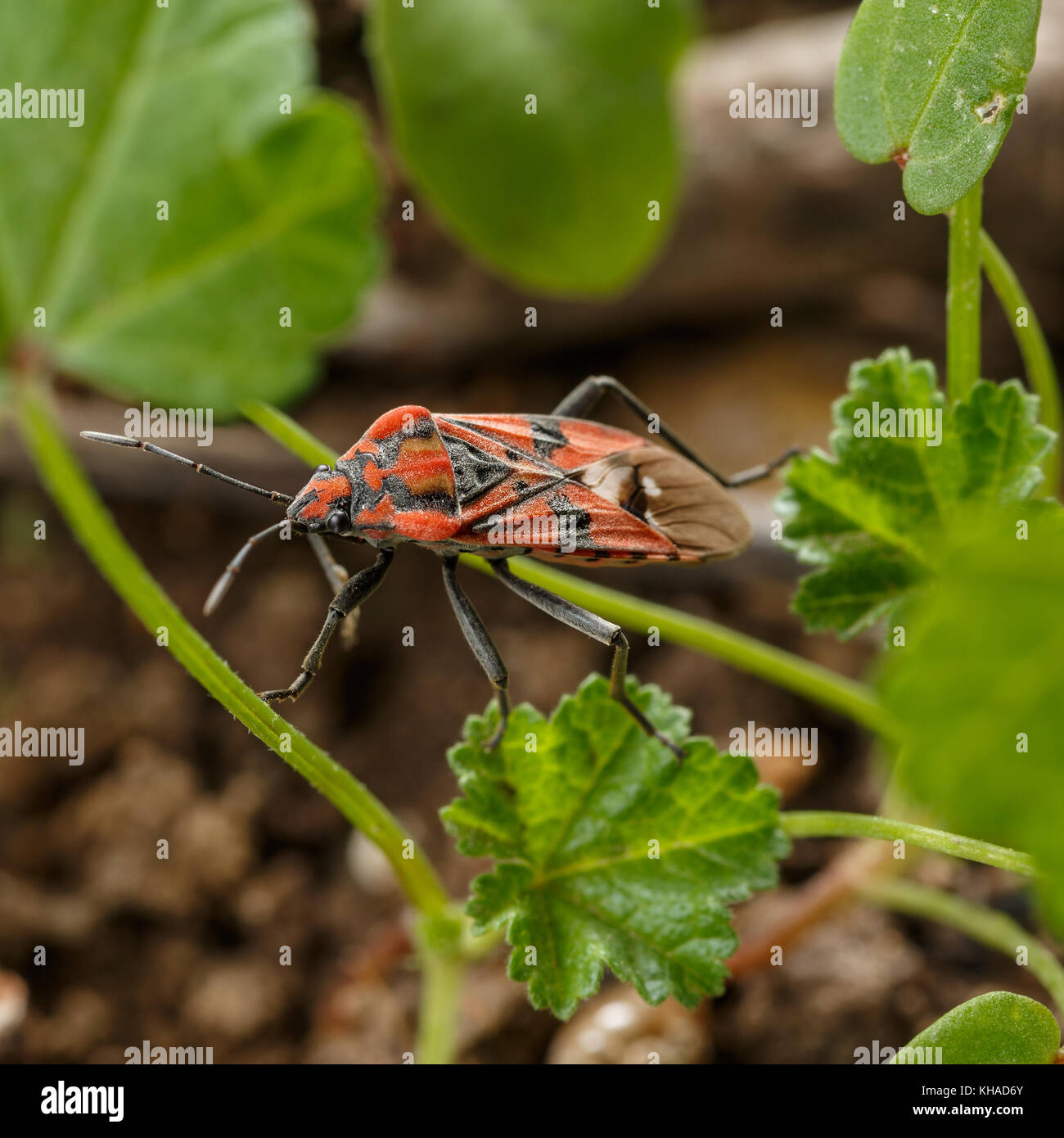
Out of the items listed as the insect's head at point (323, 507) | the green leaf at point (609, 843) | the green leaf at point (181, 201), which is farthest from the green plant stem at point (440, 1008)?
the green leaf at point (181, 201)

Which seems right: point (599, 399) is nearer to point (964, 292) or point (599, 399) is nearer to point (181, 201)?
point (964, 292)

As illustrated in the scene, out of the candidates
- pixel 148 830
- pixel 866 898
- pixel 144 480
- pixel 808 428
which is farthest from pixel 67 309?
pixel 866 898

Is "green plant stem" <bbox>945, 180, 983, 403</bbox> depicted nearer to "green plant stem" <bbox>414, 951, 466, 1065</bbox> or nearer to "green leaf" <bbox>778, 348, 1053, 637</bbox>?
"green leaf" <bbox>778, 348, 1053, 637</bbox>

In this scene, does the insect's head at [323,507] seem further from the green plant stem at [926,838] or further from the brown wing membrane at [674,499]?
the green plant stem at [926,838]

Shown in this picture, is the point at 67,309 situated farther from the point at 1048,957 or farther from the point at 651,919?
the point at 1048,957

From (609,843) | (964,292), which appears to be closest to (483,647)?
(609,843)
